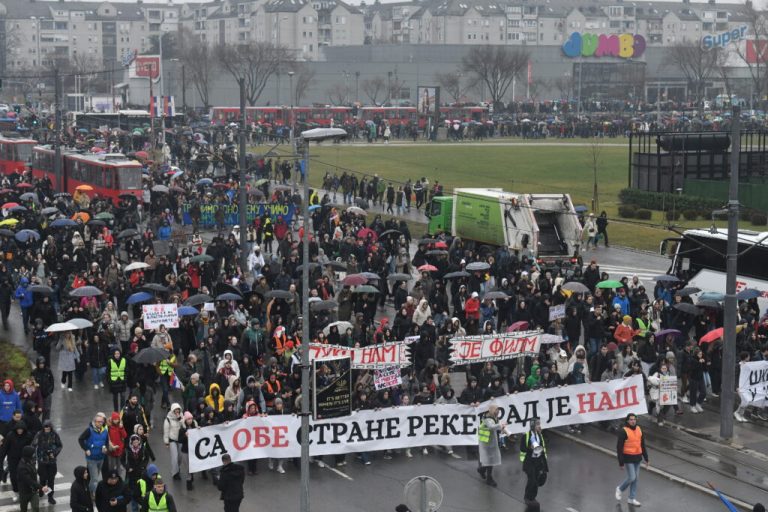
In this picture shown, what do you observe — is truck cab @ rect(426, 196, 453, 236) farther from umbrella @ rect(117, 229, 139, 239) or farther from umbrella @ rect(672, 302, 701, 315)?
umbrella @ rect(672, 302, 701, 315)

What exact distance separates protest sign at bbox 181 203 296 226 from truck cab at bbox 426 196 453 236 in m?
6.23

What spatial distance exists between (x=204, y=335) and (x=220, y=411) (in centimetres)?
607

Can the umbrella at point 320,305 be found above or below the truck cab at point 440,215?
below

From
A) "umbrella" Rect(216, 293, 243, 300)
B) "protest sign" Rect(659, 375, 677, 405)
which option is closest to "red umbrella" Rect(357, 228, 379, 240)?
"umbrella" Rect(216, 293, 243, 300)

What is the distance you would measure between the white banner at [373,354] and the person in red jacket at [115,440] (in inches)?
172

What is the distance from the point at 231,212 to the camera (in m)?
47.0

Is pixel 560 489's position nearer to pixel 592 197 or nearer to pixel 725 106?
pixel 592 197

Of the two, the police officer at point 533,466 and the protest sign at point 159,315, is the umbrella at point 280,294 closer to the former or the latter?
the protest sign at point 159,315

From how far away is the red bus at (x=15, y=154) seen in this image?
67.9 m

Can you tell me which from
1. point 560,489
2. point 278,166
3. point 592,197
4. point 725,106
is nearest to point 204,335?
point 560,489

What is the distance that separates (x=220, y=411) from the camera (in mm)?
19922

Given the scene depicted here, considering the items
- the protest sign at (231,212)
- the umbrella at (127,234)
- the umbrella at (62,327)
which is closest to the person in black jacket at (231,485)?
the umbrella at (62,327)

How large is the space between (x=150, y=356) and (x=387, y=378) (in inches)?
168

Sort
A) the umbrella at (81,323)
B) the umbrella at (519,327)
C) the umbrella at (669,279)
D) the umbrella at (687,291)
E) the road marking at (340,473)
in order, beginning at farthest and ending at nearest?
the umbrella at (669,279), the umbrella at (687,291), the umbrella at (519,327), the umbrella at (81,323), the road marking at (340,473)
